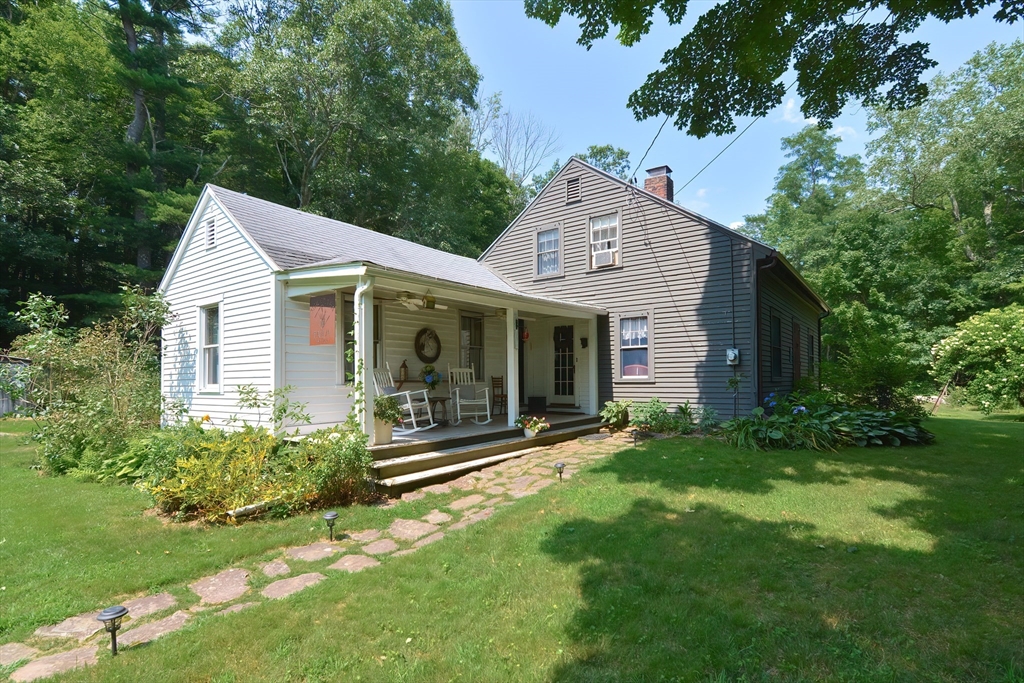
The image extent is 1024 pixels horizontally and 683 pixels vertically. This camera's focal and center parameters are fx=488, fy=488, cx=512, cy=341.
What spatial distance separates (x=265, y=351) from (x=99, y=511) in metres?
2.95

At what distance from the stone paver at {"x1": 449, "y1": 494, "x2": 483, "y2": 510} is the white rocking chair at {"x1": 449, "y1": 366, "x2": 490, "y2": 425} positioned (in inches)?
131

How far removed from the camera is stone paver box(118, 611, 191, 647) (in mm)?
2906

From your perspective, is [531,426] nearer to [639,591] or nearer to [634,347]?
[634,347]

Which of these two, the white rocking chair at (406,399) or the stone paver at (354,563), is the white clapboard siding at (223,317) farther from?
the stone paver at (354,563)

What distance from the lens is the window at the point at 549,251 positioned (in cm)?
1240

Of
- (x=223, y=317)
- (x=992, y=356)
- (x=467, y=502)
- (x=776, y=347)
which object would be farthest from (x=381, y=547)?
(x=992, y=356)

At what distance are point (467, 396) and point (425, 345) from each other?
4.38 feet

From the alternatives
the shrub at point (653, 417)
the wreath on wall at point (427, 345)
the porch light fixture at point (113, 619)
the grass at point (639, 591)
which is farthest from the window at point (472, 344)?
the porch light fixture at point (113, 619)

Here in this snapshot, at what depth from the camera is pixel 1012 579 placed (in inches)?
131

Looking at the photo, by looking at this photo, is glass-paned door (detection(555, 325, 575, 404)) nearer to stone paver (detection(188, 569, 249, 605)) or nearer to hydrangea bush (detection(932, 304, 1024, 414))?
stone paver (detection(188, 569, 249, 605))

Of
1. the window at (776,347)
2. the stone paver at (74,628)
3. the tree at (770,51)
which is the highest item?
the tree at (770,51)

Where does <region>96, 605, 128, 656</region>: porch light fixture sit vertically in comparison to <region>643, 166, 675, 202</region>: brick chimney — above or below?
below

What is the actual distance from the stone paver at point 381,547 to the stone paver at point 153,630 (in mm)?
1388

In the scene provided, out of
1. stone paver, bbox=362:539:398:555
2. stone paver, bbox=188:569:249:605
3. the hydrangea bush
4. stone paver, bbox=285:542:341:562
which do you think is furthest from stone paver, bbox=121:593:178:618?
the hydrangea bush
